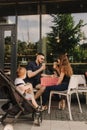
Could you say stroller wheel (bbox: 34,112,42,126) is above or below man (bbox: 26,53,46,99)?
below

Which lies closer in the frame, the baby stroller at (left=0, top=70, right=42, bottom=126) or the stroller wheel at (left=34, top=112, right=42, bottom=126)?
the baby stroller at (left=0, top=70, right=42, bottom=126)

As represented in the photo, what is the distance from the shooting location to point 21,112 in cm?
621

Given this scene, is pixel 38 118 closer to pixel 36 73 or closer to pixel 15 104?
pixel 15 104

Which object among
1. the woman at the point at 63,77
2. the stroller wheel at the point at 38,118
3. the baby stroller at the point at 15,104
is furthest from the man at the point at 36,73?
the baby stroller at the point at 15,104

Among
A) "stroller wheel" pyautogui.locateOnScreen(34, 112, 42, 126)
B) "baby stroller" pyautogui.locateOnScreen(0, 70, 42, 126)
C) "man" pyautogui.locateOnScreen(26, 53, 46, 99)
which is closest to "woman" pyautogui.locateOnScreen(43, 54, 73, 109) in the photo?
"man" pyautogui.locateOnScreen(26, 53, 46, 99)

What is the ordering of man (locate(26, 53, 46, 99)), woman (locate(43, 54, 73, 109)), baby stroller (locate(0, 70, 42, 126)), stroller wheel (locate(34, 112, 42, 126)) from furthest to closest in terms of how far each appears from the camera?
man (locate(26, 53, 46, 99)) → woman (locate(43, 54, 73, 109)) → stroller wheel (locate(34, 112, 42, 126)) → baby stroller (locate(0, 70, 42, 126))

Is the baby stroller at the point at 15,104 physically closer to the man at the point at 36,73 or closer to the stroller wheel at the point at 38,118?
the stroller wheel at the point at 38,118

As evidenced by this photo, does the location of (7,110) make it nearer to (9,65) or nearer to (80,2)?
(9,65)

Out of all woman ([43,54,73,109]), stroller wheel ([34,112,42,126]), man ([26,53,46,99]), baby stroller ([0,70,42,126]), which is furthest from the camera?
man ([26,53,46,99])

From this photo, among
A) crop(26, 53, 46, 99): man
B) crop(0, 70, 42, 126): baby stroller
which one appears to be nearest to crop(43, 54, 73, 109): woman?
crop(26, 53, 46, 99): man

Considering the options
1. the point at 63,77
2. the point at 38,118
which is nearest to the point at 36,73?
the point at 63,77

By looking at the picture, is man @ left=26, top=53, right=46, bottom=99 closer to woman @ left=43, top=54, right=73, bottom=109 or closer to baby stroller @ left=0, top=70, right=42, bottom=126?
woman @ left=43, top=54, right=73, bottom=109

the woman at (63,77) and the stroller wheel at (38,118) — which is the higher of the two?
the woman at (63,77)

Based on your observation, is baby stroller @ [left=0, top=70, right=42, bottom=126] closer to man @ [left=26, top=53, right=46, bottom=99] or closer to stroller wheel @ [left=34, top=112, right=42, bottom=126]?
stroller wheel @ [left=34, top=112, right=42, bottom=126]
